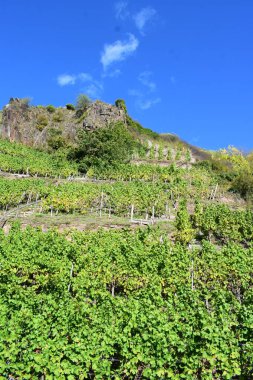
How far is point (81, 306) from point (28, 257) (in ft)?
20.5

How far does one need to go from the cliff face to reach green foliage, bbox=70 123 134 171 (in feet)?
29.1

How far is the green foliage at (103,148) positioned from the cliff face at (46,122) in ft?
29.1

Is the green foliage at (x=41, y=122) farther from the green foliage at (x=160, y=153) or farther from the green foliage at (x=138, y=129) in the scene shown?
the green foliage at (x=160, y=153)

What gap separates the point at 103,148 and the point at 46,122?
23.0 m

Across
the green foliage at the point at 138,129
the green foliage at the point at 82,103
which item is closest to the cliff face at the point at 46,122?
the green foliage at the point at 82,103

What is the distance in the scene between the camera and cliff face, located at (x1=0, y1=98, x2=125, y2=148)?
69.2 metres

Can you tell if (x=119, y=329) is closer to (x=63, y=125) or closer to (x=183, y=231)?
(x=183, y=231)

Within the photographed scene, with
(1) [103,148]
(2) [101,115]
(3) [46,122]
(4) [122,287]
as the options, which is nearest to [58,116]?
(3) [46,122]

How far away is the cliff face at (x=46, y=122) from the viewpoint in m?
69.2

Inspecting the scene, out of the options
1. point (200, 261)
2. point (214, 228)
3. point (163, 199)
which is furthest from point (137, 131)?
point (200, 261)

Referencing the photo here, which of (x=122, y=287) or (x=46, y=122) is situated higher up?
(x=46, y=122)

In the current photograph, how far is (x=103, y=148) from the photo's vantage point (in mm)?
55719

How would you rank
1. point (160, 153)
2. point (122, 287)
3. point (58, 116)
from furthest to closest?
point (58, 116)
point (160, 153)
point (122, 287)

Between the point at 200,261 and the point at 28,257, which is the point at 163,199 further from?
the point at 28,257
